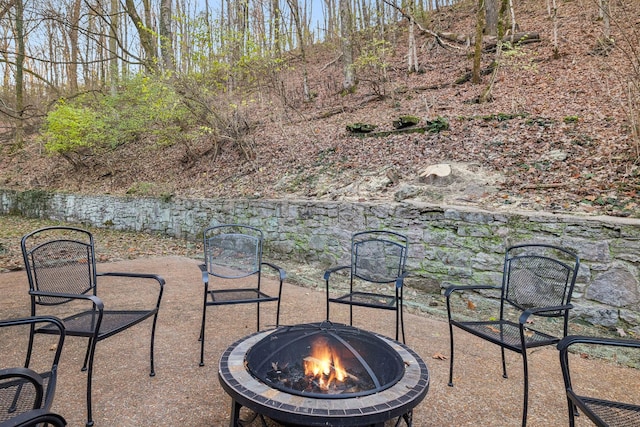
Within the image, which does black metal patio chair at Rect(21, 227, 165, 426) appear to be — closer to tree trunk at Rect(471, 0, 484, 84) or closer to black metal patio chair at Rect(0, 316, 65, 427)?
black metal patio chair at Rect(0, 316, 65, 427)

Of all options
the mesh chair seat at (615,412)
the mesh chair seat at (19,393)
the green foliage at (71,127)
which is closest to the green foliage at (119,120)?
the green foliage at (71,127)

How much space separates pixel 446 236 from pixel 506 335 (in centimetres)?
Answer: 226

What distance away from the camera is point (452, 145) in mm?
6344

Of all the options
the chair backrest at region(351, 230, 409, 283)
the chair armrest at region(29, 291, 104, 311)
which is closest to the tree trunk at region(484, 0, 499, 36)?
the chair backrest at region(351, 230, 409, 283)

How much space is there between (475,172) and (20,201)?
521 inches

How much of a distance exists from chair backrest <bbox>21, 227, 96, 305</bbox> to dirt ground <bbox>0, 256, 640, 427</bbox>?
22.9 inches

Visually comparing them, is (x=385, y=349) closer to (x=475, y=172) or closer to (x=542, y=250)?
(x=542, y=250)

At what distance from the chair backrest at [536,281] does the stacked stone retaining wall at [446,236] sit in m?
1.07

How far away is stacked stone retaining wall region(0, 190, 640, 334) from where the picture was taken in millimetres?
3357

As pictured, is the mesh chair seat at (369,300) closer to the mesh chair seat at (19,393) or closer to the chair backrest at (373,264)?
the chair backrest at (373,264)

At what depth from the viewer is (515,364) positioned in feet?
9.34

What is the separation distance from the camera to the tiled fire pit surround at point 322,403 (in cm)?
139

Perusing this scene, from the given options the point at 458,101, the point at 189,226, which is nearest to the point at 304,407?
the point at 189,226

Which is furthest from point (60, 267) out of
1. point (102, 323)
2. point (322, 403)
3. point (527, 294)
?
point (527, 294)
